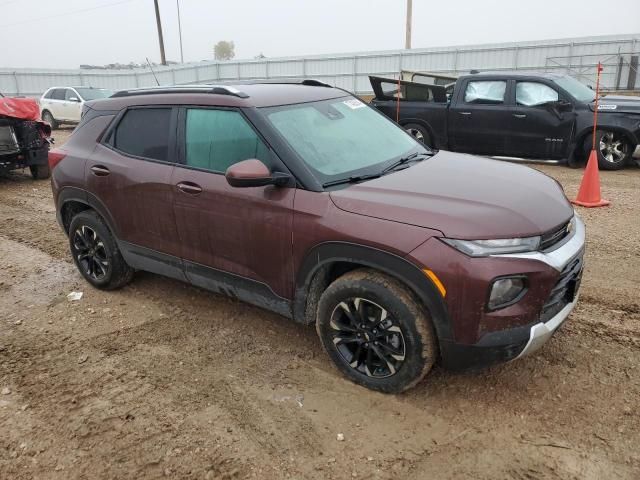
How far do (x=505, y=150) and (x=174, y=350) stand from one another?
7733 millimetres

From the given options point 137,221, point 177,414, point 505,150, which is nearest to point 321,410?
point 177,414

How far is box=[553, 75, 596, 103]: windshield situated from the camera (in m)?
8.98

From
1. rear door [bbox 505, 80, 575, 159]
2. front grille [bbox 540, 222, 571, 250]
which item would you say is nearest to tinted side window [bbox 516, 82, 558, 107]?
rear door [bbox 505, 80, 575, 159]

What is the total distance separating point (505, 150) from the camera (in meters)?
9.57

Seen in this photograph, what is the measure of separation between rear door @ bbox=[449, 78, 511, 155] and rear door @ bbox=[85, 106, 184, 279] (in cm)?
717

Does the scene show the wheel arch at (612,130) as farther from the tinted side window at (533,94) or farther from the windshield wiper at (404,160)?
the windshield wiper at (404,160)

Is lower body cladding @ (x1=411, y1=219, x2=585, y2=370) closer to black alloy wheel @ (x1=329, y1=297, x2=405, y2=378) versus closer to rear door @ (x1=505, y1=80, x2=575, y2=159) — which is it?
black alloy wheel @ (x1=329, y1=297, x2=405, y2=378)

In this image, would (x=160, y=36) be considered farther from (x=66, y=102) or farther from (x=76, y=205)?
(x=76, y=205)

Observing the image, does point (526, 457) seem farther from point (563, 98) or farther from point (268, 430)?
point (563, 98)

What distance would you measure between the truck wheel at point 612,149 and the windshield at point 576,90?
69 centimetres

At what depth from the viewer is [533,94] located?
30.4 ft

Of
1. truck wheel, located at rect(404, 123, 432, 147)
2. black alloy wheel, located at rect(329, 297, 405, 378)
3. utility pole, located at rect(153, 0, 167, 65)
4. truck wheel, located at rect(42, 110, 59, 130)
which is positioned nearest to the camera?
black alloy wheel, located at rect(329, 297, 405, 378)

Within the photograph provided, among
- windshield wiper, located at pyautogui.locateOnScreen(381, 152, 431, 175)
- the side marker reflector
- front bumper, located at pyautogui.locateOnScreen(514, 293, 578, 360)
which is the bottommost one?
front bumper, located at pyautogui.locateOnScreen(514, 293, 578, 360)

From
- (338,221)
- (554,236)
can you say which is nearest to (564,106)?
(554,236)
